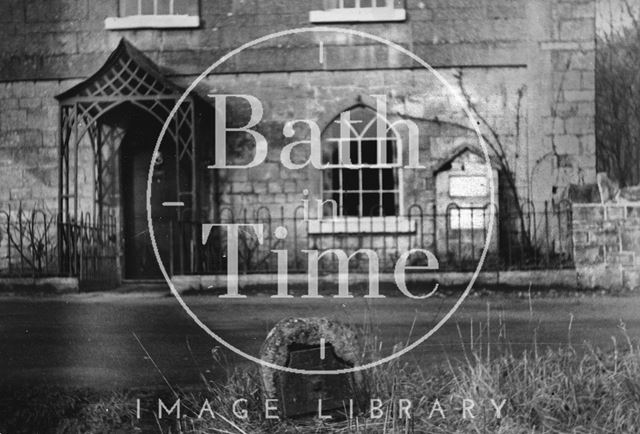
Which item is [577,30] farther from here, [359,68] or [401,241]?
[401,241]

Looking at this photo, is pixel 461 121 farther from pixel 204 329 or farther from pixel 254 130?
pixel 204 329

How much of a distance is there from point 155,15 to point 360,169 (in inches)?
50.2

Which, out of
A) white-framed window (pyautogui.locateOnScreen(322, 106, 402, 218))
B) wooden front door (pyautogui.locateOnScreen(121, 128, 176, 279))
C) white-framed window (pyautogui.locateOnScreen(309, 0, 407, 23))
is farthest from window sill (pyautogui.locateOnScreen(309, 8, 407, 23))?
wooden front door (pyautogui.locateOnScreen(121, 128, 176, 279))

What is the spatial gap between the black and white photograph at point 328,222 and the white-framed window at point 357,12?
0.02m

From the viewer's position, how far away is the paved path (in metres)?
3.11

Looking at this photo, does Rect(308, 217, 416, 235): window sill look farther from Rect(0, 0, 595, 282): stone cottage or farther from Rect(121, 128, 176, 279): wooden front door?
Rect(121, 128, 176, 279): wooden front door

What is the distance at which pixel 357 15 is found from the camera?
397 centimetres

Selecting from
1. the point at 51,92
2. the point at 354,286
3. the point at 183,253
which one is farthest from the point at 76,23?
the point at 354,286

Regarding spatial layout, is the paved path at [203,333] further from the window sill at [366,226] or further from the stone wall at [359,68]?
the stone wall at [359,68]

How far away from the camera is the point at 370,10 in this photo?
386 cm

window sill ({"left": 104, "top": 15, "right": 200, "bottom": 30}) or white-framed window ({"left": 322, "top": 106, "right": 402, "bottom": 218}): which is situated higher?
window sill ({"left": 104, "top": 15, "right": 200, "bottom": 30})

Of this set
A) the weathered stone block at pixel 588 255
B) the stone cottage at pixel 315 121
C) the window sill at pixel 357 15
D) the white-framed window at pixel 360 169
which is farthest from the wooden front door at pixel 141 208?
the weathered stone block at pixel 588 255

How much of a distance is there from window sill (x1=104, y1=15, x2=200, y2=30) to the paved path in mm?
1333

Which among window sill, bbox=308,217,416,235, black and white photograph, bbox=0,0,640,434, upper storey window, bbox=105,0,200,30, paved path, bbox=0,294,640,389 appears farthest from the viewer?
upper storey window, bbox=105,0,200,30
